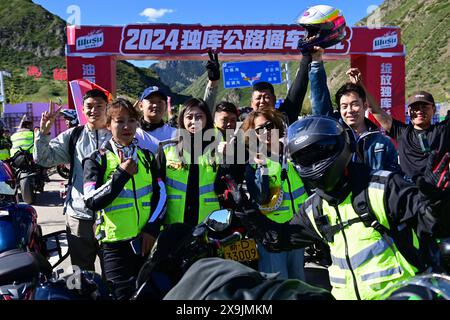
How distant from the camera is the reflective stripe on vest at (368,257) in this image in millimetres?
1970

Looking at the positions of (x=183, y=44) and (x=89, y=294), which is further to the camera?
(x=183, y=44)

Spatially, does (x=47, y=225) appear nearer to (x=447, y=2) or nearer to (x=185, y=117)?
(x=185, y=117)

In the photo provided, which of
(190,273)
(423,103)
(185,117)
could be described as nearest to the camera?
(190,273)

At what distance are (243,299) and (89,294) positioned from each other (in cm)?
86

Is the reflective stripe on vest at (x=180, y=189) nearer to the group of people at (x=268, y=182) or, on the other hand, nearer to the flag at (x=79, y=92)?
the group of people at (x=268, y=182)

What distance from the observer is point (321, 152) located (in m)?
2.10

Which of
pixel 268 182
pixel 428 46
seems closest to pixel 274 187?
pixel 268 182

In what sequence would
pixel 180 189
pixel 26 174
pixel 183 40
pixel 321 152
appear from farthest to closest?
pixel 183 40
pixel 26 174
pixel 180 189
pixel 321 152

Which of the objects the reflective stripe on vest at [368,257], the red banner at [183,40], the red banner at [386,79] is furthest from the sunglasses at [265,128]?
the red banner at [386,79]

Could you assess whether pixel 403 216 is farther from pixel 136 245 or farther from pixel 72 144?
pixel 72 144

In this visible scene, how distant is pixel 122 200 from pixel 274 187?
42.8 inches

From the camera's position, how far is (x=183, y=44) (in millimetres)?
15227

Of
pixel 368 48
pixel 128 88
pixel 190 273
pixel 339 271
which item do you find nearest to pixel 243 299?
pixel 190 273

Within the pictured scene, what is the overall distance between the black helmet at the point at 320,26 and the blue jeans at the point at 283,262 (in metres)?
1.61
